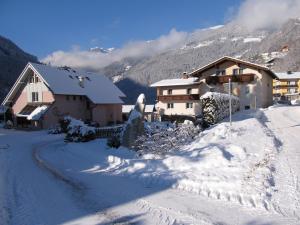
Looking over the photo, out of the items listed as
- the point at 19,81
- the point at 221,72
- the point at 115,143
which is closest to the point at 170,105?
the point at 221,72

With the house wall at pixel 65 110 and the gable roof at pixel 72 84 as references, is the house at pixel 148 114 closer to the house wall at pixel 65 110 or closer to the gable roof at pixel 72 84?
the gable roof at pixel 72 84

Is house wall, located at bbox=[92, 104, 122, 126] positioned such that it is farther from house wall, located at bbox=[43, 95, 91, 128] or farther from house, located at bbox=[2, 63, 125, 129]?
house wall, located at bbox=[43, 95, 91, 128]

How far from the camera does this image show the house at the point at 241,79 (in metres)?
41.0

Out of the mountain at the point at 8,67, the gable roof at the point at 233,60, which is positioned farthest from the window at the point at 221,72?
the mountain at the point at 8,67

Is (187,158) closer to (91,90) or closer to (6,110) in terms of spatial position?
(91,90)

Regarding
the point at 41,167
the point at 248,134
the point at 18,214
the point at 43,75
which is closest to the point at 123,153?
the point at 41,167

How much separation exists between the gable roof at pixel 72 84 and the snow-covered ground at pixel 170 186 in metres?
28.5

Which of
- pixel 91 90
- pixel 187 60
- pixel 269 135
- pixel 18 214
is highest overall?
pixel 187 60

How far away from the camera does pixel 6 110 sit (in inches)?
1908

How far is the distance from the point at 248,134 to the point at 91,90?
115ft

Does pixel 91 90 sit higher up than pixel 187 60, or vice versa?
pixel 187 60

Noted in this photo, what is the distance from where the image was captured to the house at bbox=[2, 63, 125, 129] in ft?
138

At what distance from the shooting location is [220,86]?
42.7 m

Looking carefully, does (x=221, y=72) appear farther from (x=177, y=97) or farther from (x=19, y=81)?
(x=19, y=81)
